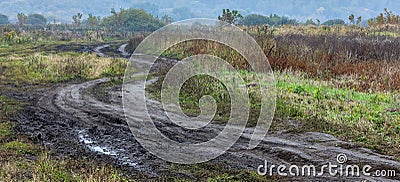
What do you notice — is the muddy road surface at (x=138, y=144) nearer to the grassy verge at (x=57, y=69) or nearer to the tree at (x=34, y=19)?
the grassy verge at (x=57, y=69)

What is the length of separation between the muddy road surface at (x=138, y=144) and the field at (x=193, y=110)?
0.08 ft

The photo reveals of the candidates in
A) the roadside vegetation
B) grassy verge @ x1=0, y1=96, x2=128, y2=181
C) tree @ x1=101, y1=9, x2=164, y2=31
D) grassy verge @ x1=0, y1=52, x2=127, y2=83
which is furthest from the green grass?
tree @ x1=101, y1=9, x2=164, y2=31

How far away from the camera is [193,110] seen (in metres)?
11.5

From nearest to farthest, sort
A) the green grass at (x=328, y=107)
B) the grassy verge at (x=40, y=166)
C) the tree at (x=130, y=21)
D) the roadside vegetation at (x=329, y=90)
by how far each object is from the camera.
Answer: the grassy verge at (x=40, y=166) < the green grass at (x=328, y=107) < the roadside vegetation at (x=329, y=90) < the tree at (x=130, y=21)

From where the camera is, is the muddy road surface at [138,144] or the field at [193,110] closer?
the field at [193,110]

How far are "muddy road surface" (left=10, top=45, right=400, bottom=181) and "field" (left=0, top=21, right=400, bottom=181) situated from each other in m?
0.02

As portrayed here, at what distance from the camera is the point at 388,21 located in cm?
3847

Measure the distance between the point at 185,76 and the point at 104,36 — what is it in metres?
Answer: 44.9

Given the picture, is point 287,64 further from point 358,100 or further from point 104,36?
point 104,36

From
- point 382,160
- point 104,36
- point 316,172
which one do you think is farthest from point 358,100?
point 104,36

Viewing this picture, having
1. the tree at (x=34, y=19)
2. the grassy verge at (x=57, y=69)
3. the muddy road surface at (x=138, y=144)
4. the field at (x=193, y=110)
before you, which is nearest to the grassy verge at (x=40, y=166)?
the field at (x=193, y=110)

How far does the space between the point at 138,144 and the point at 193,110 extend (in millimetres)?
3407

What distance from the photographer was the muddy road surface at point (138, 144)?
6969 millimetres

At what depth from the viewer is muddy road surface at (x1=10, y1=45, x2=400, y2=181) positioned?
6969mm
